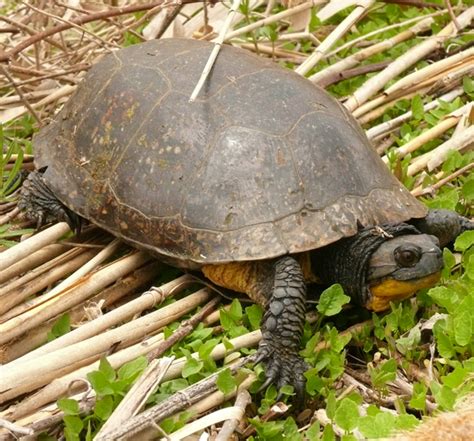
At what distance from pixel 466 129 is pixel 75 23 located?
6.82ft

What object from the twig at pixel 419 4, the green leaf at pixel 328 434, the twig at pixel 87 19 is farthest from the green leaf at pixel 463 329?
the twig at pixel 419 4

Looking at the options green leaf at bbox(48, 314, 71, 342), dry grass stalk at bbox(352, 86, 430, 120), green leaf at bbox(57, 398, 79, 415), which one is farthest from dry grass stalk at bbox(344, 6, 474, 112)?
green leaf at bbox(57, 398, 79, 415)

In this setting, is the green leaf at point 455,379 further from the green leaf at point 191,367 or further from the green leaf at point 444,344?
the green leaf at point 191,367

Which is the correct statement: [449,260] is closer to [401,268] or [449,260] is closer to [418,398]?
[401,268]

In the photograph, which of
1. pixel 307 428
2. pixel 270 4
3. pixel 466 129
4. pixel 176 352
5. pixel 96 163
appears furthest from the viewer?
pixel 270 4

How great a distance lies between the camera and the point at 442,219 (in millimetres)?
3391

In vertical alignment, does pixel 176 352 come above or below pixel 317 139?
below

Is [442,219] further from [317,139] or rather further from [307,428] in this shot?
[307,428]

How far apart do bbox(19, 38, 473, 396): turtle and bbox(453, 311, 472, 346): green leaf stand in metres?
0.25

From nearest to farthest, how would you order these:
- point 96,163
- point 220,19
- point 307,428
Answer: point 307,428 → point 96,163 → point 220,19

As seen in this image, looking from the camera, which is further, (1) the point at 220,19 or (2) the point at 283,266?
(1) the point at 220,19

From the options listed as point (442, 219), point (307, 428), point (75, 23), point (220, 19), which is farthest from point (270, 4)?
point (307, 428)

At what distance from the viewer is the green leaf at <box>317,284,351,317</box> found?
3.09m

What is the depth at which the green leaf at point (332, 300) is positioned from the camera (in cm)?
309
